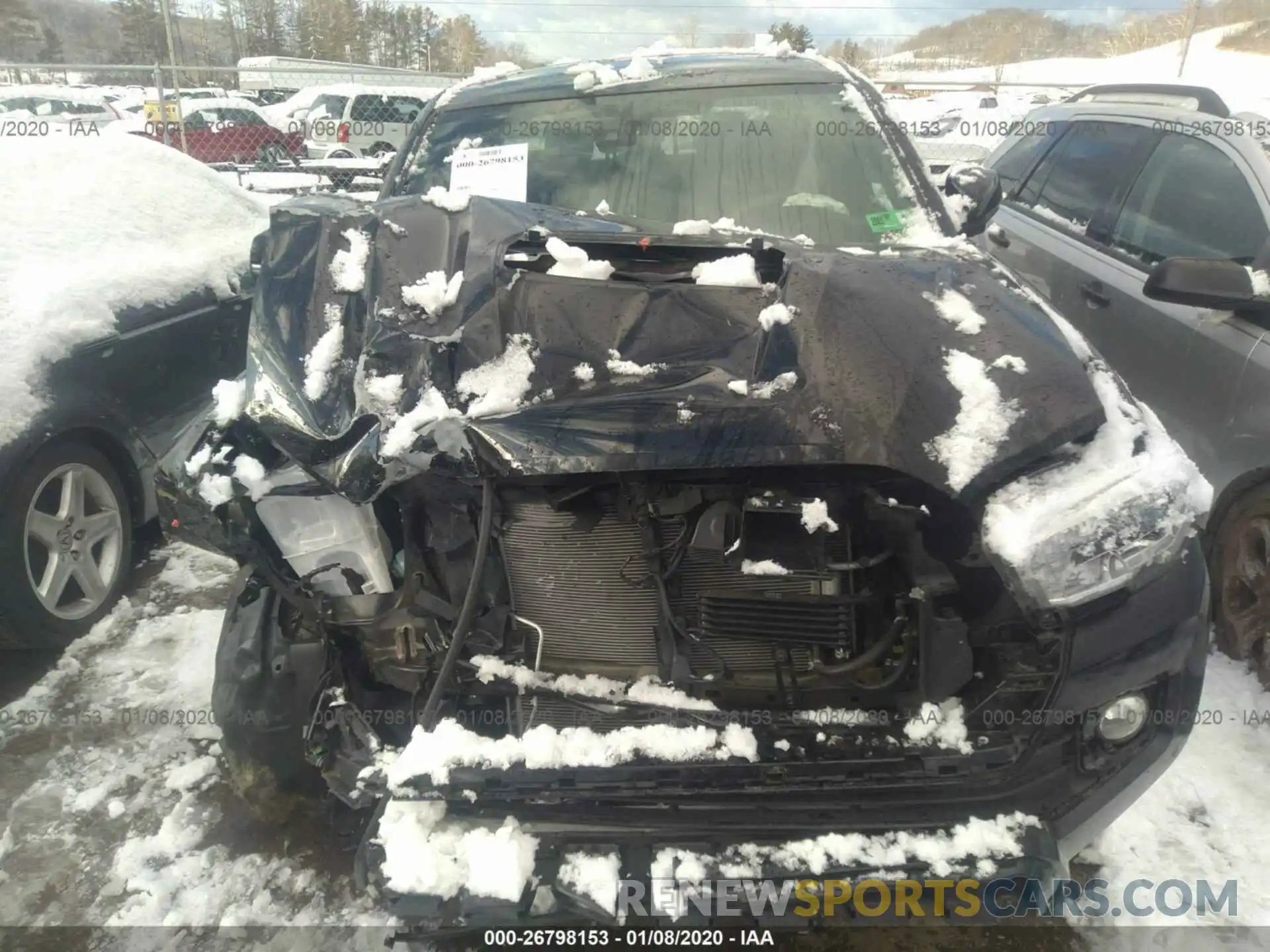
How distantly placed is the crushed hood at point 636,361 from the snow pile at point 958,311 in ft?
0.06

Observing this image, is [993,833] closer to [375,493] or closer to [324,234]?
[375,493]

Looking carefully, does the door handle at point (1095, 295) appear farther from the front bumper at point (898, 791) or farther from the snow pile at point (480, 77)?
the snow pile at point (480, 77)

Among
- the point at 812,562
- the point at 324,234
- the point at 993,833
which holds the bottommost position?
the point at 993,833

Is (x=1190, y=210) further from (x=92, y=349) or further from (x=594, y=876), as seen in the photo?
(x=92, y=349)

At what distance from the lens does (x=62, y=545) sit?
10.3 feet

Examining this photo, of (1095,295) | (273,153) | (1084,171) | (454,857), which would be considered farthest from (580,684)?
(273,153)

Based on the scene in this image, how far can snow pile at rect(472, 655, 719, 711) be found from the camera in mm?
1909

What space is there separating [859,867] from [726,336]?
1096 millimetres

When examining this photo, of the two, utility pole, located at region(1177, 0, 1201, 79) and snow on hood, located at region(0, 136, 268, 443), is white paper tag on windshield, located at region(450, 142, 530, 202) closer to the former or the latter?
snow on hood, located at region(0, 136, 268, 443)

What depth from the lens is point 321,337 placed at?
1.99 meters

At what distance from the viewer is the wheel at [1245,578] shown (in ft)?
9.27

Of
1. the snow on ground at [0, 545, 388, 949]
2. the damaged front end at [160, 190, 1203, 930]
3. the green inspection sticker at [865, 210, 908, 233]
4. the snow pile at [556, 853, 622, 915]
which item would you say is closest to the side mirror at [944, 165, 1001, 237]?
the green inspection sticker at [865, 210, 908, 233]

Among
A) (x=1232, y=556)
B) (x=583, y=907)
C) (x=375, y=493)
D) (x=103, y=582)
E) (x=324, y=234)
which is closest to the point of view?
(x=583, y=907)

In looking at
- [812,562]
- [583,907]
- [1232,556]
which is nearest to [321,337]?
[812,562]
